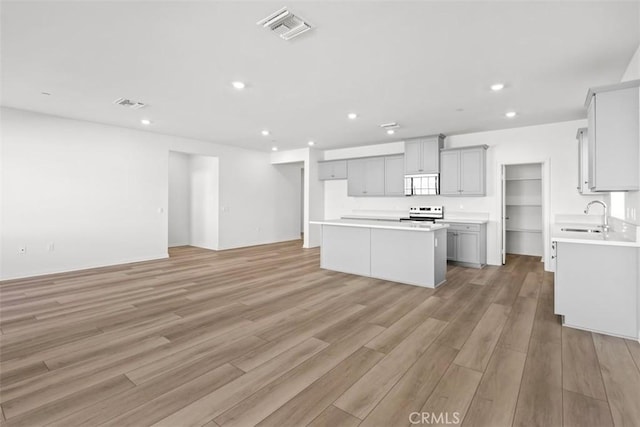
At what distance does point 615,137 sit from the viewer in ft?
8.87

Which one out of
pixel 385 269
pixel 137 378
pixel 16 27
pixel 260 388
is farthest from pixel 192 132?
pixel 260 388

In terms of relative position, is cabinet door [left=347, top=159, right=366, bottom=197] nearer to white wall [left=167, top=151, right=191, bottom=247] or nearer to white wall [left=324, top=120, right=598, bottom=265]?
white wall [left=324, top=120, right=598, bottom=265]

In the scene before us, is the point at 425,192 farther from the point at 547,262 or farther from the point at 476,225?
the point at 547,262

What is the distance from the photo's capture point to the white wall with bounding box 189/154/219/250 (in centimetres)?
783

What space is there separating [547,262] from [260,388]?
556 cm

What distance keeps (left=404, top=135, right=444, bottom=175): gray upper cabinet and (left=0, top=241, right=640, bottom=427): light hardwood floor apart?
9.68ft

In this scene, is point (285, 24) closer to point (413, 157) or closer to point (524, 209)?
point (413, 157)

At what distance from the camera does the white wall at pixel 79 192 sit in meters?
4.76

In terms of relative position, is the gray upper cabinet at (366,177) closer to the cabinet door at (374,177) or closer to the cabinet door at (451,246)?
the cabinet door at (374,177)

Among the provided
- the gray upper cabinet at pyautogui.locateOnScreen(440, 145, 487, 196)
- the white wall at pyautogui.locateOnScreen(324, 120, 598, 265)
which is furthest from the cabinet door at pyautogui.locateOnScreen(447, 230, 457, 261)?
the gray upper cabinet at pyautogui.locateOnScreen(440, 145, 487, 196)

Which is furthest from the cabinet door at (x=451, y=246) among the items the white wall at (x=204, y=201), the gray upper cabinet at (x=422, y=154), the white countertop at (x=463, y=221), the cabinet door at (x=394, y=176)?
the white wall at (x=204, y=201)

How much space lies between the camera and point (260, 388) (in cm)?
197

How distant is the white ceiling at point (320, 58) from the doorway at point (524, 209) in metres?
1.86

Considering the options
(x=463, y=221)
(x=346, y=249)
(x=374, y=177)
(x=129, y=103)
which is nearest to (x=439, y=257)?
(x=346, y=249)
